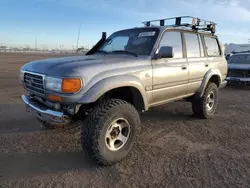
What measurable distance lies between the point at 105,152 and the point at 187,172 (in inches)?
44.6

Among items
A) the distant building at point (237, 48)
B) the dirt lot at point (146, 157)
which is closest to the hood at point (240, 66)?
the dirt lot at point (146, 157)

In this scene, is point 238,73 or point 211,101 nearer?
point 211,101

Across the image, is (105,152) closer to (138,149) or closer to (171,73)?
(138,149)

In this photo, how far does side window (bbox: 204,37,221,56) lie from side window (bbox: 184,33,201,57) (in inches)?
19.3

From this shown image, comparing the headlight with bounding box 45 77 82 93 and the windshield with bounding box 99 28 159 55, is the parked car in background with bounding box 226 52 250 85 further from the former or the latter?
the headlight with bounding box 45 77 82 93

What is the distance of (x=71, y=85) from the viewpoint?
9.68 ft

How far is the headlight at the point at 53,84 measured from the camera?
118 inches

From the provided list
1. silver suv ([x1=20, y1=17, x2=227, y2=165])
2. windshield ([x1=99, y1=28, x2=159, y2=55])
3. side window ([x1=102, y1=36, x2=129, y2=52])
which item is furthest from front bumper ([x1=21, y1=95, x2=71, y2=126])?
side window ([x1=102, y1=36, x2=129, y2=52])

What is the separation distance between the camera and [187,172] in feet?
10.3

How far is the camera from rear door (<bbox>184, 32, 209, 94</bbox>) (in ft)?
15.7

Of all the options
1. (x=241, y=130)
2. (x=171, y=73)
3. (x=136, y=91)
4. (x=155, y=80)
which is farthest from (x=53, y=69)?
(x=241, y=130)

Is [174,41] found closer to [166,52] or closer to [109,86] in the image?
[166,52]

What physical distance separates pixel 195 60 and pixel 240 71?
6.78 metres

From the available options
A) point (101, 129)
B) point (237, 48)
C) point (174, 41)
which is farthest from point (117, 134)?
point (237, 48)
